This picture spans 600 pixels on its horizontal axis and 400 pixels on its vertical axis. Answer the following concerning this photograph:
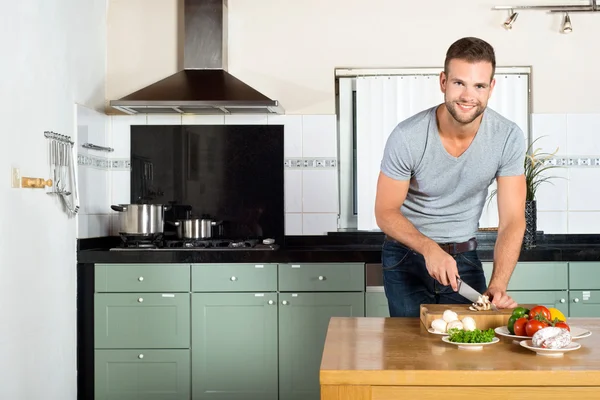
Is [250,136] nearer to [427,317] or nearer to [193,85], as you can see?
[193,85]

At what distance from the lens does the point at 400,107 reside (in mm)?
4520

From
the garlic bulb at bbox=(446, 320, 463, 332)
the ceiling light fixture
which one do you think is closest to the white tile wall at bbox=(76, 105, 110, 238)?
the ceiling light fixture

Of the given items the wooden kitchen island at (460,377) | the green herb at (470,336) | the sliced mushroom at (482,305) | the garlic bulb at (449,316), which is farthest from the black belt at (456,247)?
the wooden kitchen island at (460,377)

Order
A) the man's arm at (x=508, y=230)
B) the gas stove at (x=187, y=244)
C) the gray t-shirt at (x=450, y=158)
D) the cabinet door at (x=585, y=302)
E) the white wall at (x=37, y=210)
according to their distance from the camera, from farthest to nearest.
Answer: the gas stove at (x=187, y=244)
the cabinet door at (x=585, y=302)
the white wall at (x=37, y=210)
the gray t-shirt at (x=450, y=158)
the man's arm at (x=508, y=230)

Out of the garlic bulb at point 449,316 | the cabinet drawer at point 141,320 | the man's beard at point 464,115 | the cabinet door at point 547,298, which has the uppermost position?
the man's beard at point 464,115

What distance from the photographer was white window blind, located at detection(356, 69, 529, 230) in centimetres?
450

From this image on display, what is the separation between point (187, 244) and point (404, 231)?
2.07m

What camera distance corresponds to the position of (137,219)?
13.9 ft

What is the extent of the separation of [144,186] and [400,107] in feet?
5.15

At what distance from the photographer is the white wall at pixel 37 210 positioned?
3.17m

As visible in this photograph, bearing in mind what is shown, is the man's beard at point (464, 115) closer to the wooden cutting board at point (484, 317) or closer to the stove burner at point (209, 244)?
the wooden cutting board at point (484, 317)

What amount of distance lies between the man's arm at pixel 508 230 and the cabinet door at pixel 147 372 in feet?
6.76

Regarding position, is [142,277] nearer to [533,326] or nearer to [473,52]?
[473,52]

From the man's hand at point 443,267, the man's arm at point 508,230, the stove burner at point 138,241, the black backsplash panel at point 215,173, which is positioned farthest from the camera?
the black backsplash panel at point 215,173
